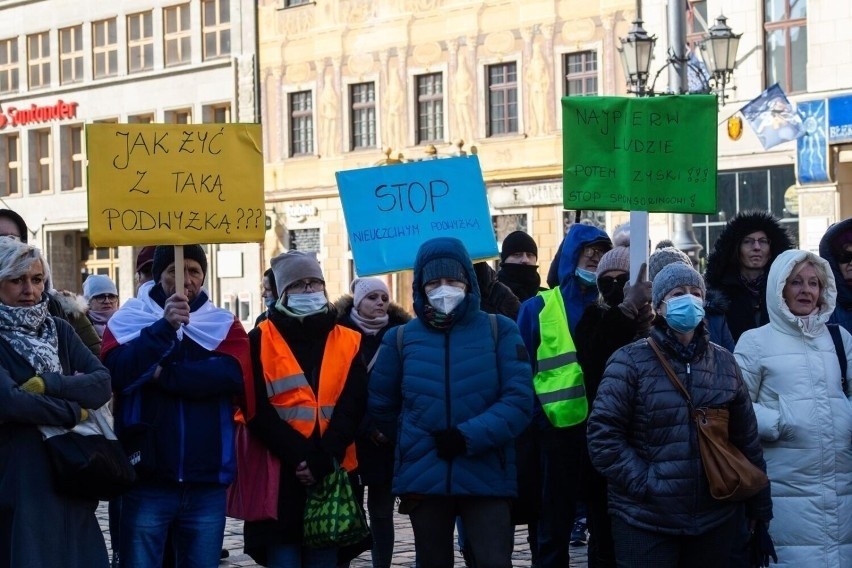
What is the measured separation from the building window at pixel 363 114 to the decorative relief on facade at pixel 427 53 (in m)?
1.42

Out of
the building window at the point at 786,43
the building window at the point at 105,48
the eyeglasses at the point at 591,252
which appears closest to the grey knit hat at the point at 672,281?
the eyeglasses at the point at 591,252

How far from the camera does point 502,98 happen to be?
3192 centimetres

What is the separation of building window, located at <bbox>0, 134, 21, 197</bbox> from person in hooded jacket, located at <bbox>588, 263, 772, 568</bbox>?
38.5 metres

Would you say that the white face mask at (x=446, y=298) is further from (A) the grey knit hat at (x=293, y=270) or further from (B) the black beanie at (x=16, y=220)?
(B) the black beanie at (x=16, y=220)

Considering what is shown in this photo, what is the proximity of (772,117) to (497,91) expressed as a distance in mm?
8817

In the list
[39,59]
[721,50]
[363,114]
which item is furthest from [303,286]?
[39,59]

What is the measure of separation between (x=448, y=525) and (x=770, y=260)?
268 cm

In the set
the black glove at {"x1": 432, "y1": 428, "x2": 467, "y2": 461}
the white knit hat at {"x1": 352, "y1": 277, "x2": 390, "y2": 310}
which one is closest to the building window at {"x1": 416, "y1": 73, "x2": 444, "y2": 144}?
the white knit hat at {"x1": 352, "y1": 277, "x2": 390, "y2": 310}

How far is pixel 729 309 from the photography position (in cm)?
806

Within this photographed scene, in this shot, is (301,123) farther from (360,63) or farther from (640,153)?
(640,153)

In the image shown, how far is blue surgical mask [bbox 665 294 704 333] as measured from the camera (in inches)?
249

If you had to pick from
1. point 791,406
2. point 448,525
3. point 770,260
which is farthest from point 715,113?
point 448,525

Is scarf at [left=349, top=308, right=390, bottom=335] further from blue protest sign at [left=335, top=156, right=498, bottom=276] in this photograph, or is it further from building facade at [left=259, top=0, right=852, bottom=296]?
building facade at [left=259, top=0, right=852, bottom=296]

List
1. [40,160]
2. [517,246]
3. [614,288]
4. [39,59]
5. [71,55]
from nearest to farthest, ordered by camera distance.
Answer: [614,288]
[517,246]
[71,55]
[39,59]
[40,160]
